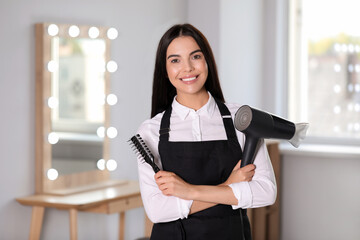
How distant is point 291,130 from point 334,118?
2869 millimetres

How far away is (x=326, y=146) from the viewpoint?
4297 mm

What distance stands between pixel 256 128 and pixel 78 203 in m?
1.49

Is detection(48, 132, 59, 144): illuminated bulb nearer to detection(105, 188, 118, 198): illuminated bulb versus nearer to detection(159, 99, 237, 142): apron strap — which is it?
detection(105, 188, 118, 198): illuminated bulb

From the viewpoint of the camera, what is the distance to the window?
14.1 ft

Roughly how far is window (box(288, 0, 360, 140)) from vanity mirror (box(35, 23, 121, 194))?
1.69 m

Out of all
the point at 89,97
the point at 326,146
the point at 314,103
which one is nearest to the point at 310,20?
the point at 314,103

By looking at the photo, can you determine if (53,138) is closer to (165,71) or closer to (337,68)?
(165,71)

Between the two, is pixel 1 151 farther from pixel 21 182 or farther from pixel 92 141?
pixel 92 141

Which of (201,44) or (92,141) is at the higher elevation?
(201,44)

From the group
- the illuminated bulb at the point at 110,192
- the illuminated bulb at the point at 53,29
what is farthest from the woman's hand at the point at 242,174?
the illuminated bulb at the point at 53,29

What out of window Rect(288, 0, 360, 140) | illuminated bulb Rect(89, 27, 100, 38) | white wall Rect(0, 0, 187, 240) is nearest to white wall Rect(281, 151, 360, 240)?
window Rect(288, 0, 360, 140)

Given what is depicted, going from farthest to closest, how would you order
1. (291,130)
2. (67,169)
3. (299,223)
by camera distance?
(299,223)
(67,169)
(291,130)

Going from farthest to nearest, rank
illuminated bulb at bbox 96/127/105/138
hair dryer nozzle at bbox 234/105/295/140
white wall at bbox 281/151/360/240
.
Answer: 1. white wall at bbox 281/151/360/240
2. illuminated bulb at bbox 96/127/105/138
3. hair dryer nozzle at bbox 234/105/295/140

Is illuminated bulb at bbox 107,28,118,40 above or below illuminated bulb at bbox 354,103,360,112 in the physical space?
above
